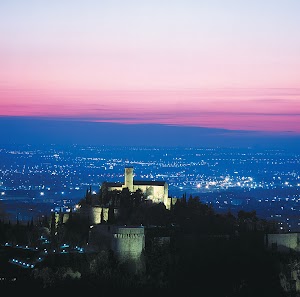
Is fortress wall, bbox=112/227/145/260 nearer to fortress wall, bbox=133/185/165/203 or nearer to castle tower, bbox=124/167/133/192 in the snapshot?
fortress wall, bbox=133/185/165/203

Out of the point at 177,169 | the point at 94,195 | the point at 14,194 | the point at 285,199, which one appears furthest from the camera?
the point at 177,169

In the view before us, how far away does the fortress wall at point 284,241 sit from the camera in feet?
192

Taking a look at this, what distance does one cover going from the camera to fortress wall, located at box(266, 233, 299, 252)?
5842 cm

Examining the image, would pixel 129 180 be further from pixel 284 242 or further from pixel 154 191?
pixel 284 242

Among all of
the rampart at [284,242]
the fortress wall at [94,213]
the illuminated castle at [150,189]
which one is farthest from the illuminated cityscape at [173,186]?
the rampart at [284,242]

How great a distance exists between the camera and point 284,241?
58531 mm

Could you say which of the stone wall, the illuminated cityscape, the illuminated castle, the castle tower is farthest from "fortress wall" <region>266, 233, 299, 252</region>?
the illuminated cityscape

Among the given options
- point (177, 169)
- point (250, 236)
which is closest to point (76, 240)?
point (250, 236)

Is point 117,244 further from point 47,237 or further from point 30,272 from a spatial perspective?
point 47,237

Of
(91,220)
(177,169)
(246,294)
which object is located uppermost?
(177,169)

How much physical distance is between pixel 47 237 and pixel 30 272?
883 centimetres

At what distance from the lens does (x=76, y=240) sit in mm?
59406

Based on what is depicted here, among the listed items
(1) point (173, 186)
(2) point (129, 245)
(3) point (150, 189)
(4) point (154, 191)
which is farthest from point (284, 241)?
(1) point (173, 186)

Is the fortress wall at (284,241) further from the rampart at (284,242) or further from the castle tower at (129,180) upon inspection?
the castle tower at (129,180)
